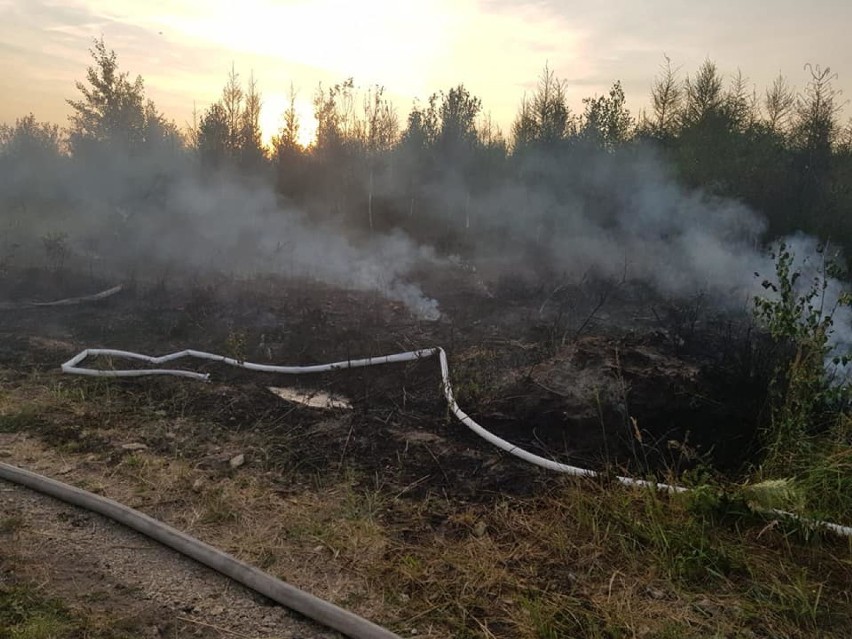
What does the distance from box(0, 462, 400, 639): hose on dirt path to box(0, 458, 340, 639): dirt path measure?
50mm

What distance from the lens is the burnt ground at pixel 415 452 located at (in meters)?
2.84

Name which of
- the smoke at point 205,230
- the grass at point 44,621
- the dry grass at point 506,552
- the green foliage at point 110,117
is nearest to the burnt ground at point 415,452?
the dry grass at point 506,552

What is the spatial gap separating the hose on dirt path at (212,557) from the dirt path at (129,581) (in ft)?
0.16

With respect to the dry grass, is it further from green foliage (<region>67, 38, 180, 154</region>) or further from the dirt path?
green foliage (<region>67, 38, 180, 154</region>)

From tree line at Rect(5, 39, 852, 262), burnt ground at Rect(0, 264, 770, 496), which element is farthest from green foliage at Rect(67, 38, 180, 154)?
burnt ground at Rect(0, 264, 770, 496)

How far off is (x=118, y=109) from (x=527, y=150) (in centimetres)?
1337

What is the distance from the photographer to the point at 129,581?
287 centimetres

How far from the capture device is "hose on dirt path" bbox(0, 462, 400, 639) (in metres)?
2.53

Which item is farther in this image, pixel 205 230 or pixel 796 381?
pixel 205 230

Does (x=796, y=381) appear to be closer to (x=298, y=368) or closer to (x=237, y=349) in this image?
(x=298, y=368)

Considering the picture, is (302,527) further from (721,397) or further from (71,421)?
(721,397)

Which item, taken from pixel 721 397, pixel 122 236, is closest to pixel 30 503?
pixel 721 397

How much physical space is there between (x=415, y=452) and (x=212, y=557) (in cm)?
180

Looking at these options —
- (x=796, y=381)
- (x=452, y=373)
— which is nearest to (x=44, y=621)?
(x=452, y=373)
